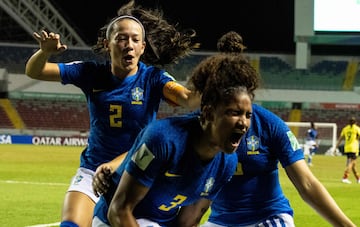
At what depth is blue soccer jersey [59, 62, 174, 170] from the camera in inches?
205

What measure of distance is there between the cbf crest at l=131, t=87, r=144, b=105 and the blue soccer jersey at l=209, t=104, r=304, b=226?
104 cm

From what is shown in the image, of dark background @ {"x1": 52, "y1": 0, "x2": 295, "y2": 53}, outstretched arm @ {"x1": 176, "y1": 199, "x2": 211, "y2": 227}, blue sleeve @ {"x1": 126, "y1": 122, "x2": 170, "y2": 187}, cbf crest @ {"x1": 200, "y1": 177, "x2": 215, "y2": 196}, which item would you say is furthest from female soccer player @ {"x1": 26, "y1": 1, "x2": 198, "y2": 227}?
dark background @ {"x1": 52, "y1": 0, "x2": 295, "y2": 53}

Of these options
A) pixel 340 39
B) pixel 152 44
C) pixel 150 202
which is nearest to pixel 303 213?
pixel 152 44

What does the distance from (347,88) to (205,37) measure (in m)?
10.6

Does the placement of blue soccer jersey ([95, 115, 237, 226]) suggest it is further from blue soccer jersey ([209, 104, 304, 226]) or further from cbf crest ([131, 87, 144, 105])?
cbf crest ([131, 87, 144, 105])

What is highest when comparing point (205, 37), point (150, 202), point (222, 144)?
point (222, 144)

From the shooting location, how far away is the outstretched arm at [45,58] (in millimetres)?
5113

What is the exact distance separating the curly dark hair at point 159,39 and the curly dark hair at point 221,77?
1.93 m

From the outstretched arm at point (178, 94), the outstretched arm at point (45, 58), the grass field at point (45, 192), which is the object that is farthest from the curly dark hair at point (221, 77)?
the grass field at point (45, 192)

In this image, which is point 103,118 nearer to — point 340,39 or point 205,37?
point 340,39

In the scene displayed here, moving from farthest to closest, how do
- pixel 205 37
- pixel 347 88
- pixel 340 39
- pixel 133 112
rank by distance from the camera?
pixel 205 37
pixel 347 88
pixel 340 39
pixel 133 112

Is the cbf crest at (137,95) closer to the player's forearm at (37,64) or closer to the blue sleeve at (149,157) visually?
the player's forearm at (37,64)

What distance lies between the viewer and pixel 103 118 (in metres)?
5.24

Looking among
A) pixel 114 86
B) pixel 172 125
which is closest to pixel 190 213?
pixel 172 125
